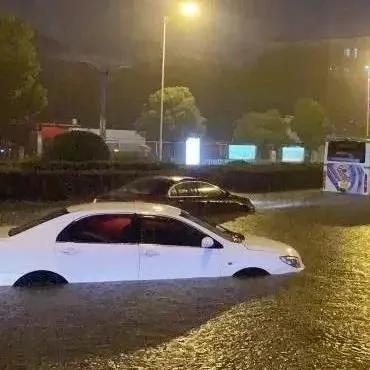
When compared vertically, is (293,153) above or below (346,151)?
below

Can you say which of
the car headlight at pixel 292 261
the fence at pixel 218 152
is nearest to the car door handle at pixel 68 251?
the car headlight at pixel 292 261

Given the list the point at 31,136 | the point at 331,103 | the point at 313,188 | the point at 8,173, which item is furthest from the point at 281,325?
the point at 331,103

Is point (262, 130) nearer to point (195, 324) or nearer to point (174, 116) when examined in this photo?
point (174, 116)

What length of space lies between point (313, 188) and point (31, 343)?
2951 centimetres

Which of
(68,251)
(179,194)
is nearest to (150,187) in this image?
(179,194)

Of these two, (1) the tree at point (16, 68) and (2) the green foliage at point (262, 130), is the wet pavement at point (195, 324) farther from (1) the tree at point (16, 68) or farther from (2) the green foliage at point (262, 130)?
(2) the green foliage at point (262, 130)

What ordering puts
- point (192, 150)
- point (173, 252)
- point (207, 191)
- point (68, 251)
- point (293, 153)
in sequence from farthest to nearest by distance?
point (293, 153) → point (192, 150) → point (207, 191) → point (173, 252) → point (68, 251)

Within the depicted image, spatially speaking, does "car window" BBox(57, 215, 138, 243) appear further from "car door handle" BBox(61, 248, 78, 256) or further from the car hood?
the car hood

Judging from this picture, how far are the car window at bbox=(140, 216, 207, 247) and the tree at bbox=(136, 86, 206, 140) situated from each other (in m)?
52.7

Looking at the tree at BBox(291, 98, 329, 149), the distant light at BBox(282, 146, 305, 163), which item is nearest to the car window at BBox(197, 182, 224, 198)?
the distant light at BBox(282, 146, 305, 163)

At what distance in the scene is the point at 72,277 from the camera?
963 cm

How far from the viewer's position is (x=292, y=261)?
425 inches

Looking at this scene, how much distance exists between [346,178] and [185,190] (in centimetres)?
1205

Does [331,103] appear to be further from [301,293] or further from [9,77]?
[301,293]
